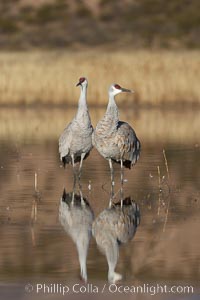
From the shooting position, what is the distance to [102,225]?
11.8m

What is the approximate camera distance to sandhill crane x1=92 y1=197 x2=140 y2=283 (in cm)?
1009

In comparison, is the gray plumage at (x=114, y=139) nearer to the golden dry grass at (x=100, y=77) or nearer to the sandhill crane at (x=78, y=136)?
the sandhill crane at (x=78, y=136)

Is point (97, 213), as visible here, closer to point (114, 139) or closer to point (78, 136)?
point (114, 139)

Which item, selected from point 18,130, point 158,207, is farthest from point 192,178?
point 18,130

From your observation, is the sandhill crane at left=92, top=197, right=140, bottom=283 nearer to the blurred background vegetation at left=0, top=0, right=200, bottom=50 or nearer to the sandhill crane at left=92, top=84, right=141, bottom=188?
the sandhill crane at left=92, top=84, right=141, bottom=188

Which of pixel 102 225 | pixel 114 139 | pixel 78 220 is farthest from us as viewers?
pixel 114 139

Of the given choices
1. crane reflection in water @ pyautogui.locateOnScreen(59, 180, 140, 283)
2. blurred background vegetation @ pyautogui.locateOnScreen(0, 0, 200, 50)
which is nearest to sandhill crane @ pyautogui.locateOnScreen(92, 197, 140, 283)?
crane reflection in water @ pyautogui.locateOnScreen(59, 180, 140, 283)

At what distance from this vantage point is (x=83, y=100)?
15.4m

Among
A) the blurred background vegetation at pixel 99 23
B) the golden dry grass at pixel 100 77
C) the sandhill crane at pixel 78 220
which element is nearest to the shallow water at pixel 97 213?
the sandhill crane at pixel 78 220

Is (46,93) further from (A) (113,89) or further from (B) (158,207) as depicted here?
(B) (158,207)

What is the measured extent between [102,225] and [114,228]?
0.71ft

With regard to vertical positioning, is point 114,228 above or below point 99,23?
below

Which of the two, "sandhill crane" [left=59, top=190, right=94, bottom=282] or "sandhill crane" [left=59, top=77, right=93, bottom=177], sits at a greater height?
"sandhill crane" [left=59, top=77, right=93, bottom=177]

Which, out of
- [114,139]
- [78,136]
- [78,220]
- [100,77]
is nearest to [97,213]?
[78,220]
